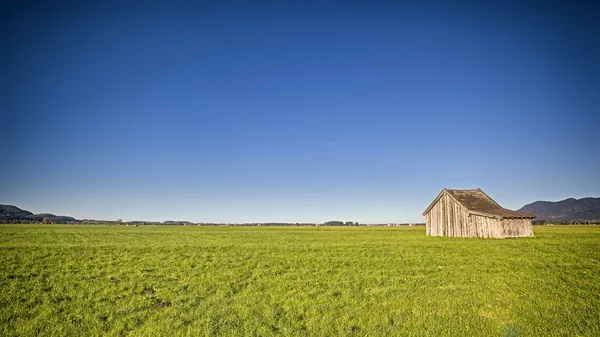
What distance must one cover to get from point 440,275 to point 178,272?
12835 millimetres

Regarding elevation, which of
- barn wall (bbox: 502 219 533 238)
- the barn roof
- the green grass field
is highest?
the barn roof

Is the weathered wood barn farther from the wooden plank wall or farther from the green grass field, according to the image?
the green grass field

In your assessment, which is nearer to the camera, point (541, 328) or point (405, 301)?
point (541, 328)

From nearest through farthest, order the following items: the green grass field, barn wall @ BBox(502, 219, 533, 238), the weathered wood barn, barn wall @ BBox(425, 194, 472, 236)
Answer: the green grass field, barn wall @ BBox(502, 219, 533, 238), the weathered wood barn, barn wall @ BBox(425, 194, 472, 236)

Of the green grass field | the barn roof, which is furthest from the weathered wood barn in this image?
the green grass field

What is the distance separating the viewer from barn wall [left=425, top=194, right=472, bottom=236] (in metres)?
51.3

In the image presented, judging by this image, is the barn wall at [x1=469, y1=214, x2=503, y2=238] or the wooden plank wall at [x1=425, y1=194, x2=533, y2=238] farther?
the wooden plank wall at [x1=425, y1=194, x2=533, y2=238]

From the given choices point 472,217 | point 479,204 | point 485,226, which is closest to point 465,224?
point 472,217

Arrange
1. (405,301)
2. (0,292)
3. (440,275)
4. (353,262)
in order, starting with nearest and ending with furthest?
(405,301), (0,292), (440,275), (353,262)

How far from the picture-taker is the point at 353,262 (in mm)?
20984

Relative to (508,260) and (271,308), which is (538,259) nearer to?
(508,260)

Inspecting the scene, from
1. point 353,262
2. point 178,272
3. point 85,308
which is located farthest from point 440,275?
point 85,308

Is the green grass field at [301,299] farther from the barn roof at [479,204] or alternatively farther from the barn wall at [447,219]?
the barn wall at [447,219]

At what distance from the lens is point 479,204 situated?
52406 mm
